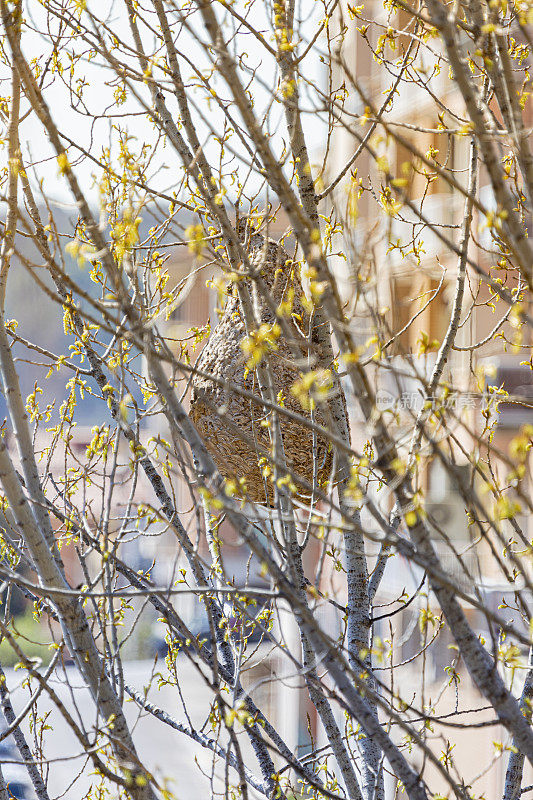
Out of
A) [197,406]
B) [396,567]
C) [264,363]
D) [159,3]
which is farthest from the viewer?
[396,567]

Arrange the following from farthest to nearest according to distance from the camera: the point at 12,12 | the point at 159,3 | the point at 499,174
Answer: the point at 159,3 → the point at 12,12 → the point at 499,174

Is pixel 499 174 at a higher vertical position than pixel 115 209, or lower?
lower

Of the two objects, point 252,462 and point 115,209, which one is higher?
point 115,209

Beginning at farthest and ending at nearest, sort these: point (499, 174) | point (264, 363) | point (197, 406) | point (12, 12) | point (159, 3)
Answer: point (197, 406) → point (159, 3) → point (264, 363) → point (12, 12) → point (499, 174)

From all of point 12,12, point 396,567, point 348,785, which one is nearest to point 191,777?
point 396,567

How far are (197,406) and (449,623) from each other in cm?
106

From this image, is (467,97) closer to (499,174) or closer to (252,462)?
(499,174)

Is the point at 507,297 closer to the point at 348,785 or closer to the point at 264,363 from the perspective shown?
the point at 264,363

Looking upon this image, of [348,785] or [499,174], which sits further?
[348,785]

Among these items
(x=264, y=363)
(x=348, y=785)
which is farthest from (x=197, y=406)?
(x=348, y=785)

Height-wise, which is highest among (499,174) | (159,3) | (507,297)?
(159,3)

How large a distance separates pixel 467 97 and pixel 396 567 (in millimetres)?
6565

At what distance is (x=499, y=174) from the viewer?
1014 mm

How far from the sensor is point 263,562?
111 centimetres
